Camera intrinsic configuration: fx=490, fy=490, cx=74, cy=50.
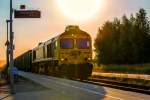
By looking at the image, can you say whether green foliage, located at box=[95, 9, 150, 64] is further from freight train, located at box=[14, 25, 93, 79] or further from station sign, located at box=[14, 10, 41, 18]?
station sign, located at box=[14, 10, 41, 18]

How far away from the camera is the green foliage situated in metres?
101

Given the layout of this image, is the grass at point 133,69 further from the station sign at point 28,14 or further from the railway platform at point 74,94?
the station sign at point 28,14

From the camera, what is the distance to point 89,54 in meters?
40.8

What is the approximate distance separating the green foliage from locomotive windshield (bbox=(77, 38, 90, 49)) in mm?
58866

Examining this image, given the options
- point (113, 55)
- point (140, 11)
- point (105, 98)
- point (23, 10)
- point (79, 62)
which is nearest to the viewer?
point (105, 98)

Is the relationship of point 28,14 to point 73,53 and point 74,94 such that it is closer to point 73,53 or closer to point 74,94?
point 74,94

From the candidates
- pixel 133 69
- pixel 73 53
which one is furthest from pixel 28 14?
pixel 133 69

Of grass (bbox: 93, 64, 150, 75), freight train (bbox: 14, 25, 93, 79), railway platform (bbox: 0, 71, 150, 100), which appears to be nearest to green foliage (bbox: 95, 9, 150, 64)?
grass (bbox: 93, 64, 150, 75)

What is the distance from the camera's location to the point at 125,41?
10575cm

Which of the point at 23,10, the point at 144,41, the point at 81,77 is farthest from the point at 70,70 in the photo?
the point at 144,41

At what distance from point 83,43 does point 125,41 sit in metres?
65.2

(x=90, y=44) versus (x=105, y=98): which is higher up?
(x=90, y=44)

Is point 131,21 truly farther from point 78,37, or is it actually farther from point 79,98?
point 79,98

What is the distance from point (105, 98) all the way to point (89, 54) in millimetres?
19269
